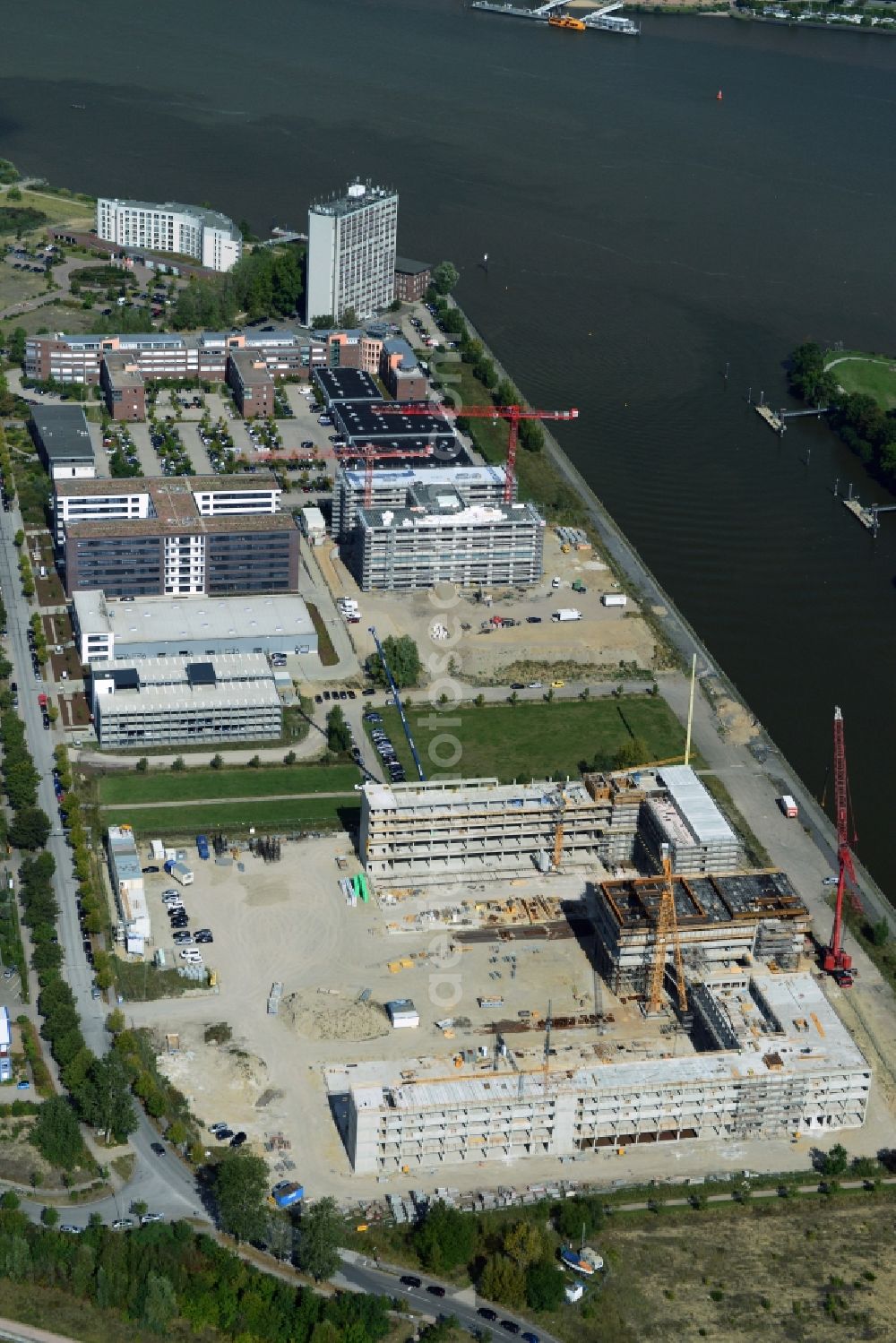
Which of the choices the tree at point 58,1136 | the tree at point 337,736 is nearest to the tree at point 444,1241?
the tree at point 58,1136

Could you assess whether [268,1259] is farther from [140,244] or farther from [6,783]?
[140,244]

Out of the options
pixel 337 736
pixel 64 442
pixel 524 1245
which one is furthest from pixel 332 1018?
pixel 64 442

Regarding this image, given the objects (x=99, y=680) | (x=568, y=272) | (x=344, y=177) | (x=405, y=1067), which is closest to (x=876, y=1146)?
(x=405, y=1067)

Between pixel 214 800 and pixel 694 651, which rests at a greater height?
pixel 214 800

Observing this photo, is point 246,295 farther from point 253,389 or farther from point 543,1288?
point 543,1288

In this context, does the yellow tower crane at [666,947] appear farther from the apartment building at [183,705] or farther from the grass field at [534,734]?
the apartment building at [183,705]

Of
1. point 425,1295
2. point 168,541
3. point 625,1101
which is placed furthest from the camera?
point 168,541
